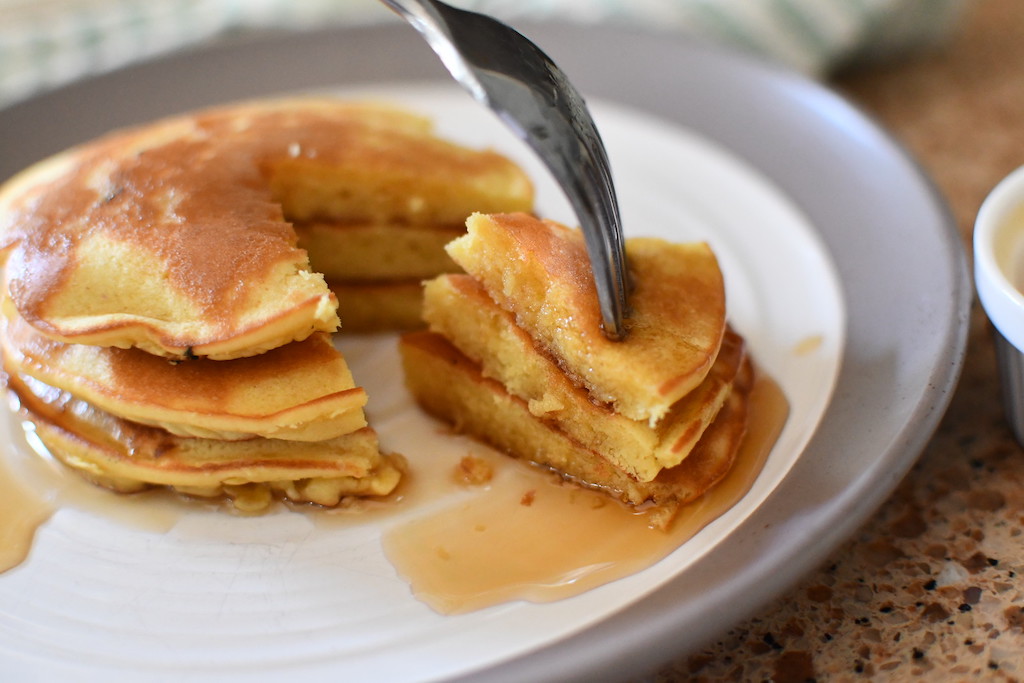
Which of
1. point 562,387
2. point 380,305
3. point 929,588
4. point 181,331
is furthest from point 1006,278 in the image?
point 181,331

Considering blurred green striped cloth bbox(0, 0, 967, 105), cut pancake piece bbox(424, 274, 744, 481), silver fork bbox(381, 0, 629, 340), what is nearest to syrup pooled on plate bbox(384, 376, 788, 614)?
cut pancake piece bbox(424, 274, 744, 481)

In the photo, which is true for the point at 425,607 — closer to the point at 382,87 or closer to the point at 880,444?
the point at 880,444

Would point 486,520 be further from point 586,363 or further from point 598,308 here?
point 598,308

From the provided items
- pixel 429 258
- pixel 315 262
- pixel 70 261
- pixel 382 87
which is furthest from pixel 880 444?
pixel 382 87

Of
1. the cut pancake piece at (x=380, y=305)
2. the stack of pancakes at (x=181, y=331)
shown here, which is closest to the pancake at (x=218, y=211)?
the stack of pancakes at (x=181, y=331)

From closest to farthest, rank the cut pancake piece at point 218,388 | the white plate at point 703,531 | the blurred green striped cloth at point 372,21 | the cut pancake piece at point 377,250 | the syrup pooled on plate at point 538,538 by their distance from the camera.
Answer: the white plate at point 703,531 → the syrup pooled on plate at point 538,538 → the cut pancake piece at point 218,388 → the cut pancake piece at point 377,250 → the blurred green striped cloth at point 372,21

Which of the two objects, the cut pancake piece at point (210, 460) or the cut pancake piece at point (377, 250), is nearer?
the cut pancake piece at point (210, 460)

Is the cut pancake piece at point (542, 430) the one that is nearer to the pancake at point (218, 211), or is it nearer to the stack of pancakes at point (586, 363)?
→ the stack of pancakes at point (586, 363)

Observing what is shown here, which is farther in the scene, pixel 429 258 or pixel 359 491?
pixel 429 258
